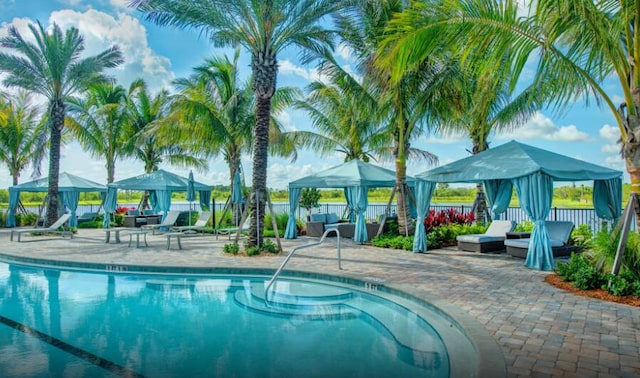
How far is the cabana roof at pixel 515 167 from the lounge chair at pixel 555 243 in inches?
51.3

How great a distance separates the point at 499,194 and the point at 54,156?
16377 mm

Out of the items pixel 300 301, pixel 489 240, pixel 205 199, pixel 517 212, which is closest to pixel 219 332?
pixel 300 301

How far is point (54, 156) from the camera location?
56.6ft

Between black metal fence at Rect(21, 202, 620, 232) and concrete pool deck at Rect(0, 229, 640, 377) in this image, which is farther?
black metal fence at Rect(21, 202, 620, 232)

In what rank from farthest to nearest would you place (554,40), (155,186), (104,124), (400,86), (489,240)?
(104,124) → (155,186) → (400,86) → (489,240) → (554,40)

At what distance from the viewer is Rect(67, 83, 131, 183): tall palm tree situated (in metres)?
21.0

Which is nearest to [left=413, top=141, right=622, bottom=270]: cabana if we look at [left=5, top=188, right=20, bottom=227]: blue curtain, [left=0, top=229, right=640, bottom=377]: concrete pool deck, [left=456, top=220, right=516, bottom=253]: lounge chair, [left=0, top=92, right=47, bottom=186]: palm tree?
[left=0, top=229, right=640, bottom=377]: concrete pool deck

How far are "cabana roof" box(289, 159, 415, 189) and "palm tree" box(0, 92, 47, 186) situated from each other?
14505 mm

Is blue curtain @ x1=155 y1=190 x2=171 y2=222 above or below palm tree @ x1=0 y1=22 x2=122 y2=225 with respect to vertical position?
below

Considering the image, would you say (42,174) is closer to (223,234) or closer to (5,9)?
(5,9)

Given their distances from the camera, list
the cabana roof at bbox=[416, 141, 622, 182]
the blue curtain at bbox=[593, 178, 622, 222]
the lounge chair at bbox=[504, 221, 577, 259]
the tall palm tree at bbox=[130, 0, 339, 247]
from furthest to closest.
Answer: the tall palm tree at bbox=[130, 0, 339, 247] → the blue curtain at bbox=[593, 178, 622, 222] → the lounge chair at bbox=[504, 221, 577, 259] → the cabana roof at bbox=[416, 141, 622, 182]

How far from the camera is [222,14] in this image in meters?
10.7

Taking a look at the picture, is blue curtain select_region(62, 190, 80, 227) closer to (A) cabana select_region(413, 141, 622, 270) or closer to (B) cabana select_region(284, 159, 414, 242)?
(B) cabana select_region(284, 159, 414, 242)

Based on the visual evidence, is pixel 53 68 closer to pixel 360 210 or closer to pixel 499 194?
pixel 360 210
